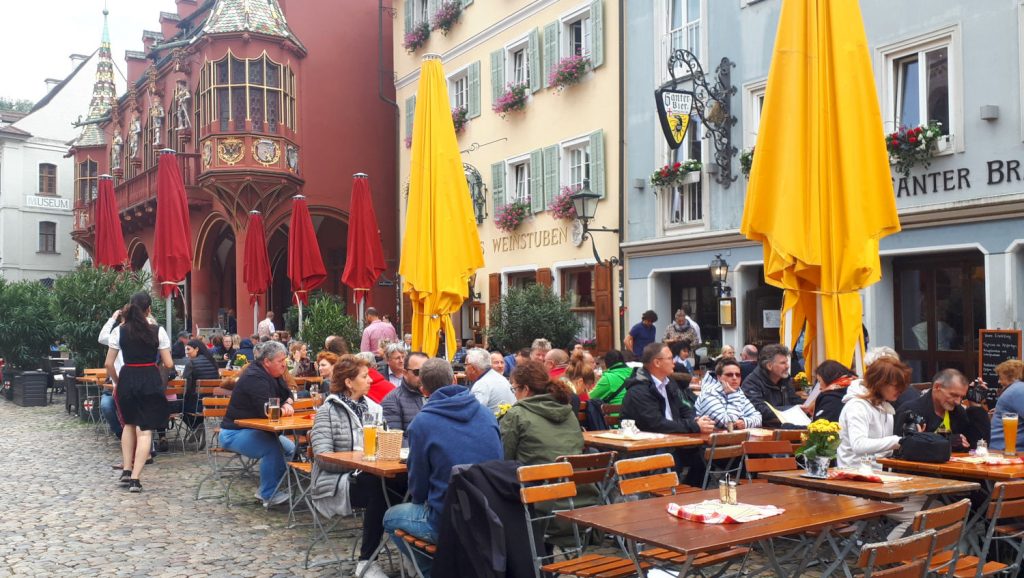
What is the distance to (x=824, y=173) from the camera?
6.80m

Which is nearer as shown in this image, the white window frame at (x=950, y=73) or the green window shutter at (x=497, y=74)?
the white window frame at (x=950, y=73)

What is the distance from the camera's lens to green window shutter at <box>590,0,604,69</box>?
59.2ft

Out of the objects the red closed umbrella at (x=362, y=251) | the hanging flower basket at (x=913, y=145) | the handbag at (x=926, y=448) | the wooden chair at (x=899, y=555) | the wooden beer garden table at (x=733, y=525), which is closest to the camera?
the wooden chair at (x=899, y=555)

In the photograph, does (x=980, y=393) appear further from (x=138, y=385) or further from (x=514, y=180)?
(x=514, y=180)

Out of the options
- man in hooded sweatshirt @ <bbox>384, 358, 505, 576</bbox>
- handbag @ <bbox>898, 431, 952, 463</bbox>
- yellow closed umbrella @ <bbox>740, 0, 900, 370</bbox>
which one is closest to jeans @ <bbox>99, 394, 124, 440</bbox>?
man in hooded sweatshirt @ <bbox>384, 358, 505, 576</bbox>

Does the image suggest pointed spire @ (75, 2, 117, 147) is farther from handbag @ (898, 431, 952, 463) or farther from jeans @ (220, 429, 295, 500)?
handbag @ (898, 431, 952, 463)

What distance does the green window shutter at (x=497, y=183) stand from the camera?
70.0 feet

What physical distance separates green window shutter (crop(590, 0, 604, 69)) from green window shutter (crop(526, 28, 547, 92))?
1881 millimetres

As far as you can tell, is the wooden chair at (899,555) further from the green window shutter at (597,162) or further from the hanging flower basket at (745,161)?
the green window shutter at (597,162)

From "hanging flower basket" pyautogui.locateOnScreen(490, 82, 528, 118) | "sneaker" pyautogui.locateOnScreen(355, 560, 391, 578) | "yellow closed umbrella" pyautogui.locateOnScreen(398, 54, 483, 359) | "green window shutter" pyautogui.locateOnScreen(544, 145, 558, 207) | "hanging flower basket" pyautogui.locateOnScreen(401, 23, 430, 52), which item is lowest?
"sneaker" pyautogui.locateOnScreen(355, 560, 391, 578)

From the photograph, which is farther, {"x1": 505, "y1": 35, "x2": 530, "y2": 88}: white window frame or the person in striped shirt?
{"x1": 505, "y1": 35, "x2": 530, "y2": 88}: white window frame

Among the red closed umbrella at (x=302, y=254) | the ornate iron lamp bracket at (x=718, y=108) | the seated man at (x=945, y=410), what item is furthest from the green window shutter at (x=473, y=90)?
the seated man at (x=945, y=410)

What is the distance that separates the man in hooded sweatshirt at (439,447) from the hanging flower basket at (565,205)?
1331 cm

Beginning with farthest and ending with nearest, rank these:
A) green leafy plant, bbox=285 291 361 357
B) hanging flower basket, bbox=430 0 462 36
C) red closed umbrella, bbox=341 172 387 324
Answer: hanging flower basket, bbox=430 0 462 36, green leafy plant, bbox=285 291 361 357, red closed umbrella, bbox=341 172 387 324
